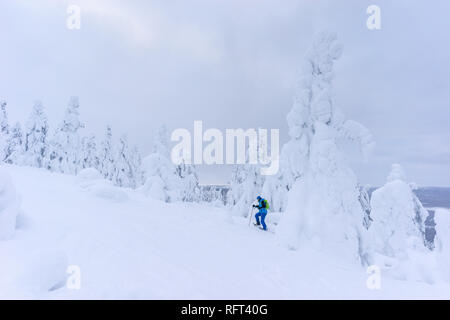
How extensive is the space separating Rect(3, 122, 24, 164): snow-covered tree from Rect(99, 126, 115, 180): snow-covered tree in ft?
39.7

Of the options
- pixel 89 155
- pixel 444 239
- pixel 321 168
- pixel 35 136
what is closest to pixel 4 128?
pixel 35 136

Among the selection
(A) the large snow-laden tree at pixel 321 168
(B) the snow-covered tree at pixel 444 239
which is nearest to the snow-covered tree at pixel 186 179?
(A) the large snow-laden tree at pixel 321 168

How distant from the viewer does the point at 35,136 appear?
117 ft

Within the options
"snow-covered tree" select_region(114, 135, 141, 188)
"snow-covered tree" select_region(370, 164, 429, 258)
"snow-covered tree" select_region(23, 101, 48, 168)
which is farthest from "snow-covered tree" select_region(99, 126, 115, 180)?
"snow-covered tree" select_region(370, 164, 429, 258)

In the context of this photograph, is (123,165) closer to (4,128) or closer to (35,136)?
(35,136)

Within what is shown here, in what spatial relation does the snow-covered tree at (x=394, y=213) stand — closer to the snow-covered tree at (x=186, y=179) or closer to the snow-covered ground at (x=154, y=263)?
the snow-covered ground at (x=154, y=263)

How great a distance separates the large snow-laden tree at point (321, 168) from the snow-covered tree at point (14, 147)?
1601 inches

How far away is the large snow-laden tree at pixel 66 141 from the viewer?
116ft

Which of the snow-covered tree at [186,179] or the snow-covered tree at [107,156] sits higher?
the snow-covered tree at [107,156]

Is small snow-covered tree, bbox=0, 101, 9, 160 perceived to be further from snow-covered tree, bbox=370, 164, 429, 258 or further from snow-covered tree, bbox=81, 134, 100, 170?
snow-covered tree, bbox=370, 164, 429, 258

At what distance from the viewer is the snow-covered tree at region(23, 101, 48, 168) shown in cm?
3522

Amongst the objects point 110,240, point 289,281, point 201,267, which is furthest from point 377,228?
point 110,240

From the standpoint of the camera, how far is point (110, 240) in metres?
6.90

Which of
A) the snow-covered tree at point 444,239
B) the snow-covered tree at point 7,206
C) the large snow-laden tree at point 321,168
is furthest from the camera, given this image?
the snow-covered tree at point 444,239
